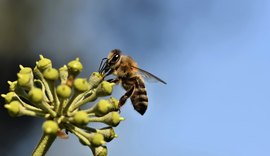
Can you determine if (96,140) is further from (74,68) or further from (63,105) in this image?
(74,68)

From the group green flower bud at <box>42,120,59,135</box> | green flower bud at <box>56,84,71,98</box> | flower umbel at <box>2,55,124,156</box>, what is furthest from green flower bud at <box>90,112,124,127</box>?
green flower bud at <box>42,120,59,135</box>

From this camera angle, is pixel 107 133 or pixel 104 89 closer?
pixel 107 133

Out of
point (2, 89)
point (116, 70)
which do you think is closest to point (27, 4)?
point (2, 89)

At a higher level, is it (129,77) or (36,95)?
(129,77)

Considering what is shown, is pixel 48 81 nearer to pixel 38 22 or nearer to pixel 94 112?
pixel 94 112

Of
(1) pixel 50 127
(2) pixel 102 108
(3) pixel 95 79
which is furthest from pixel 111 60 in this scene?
(1) pixel 50 127

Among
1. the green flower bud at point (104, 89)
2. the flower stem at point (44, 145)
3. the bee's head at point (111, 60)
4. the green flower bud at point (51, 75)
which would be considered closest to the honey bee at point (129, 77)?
the bee's head at point (111, 60)
